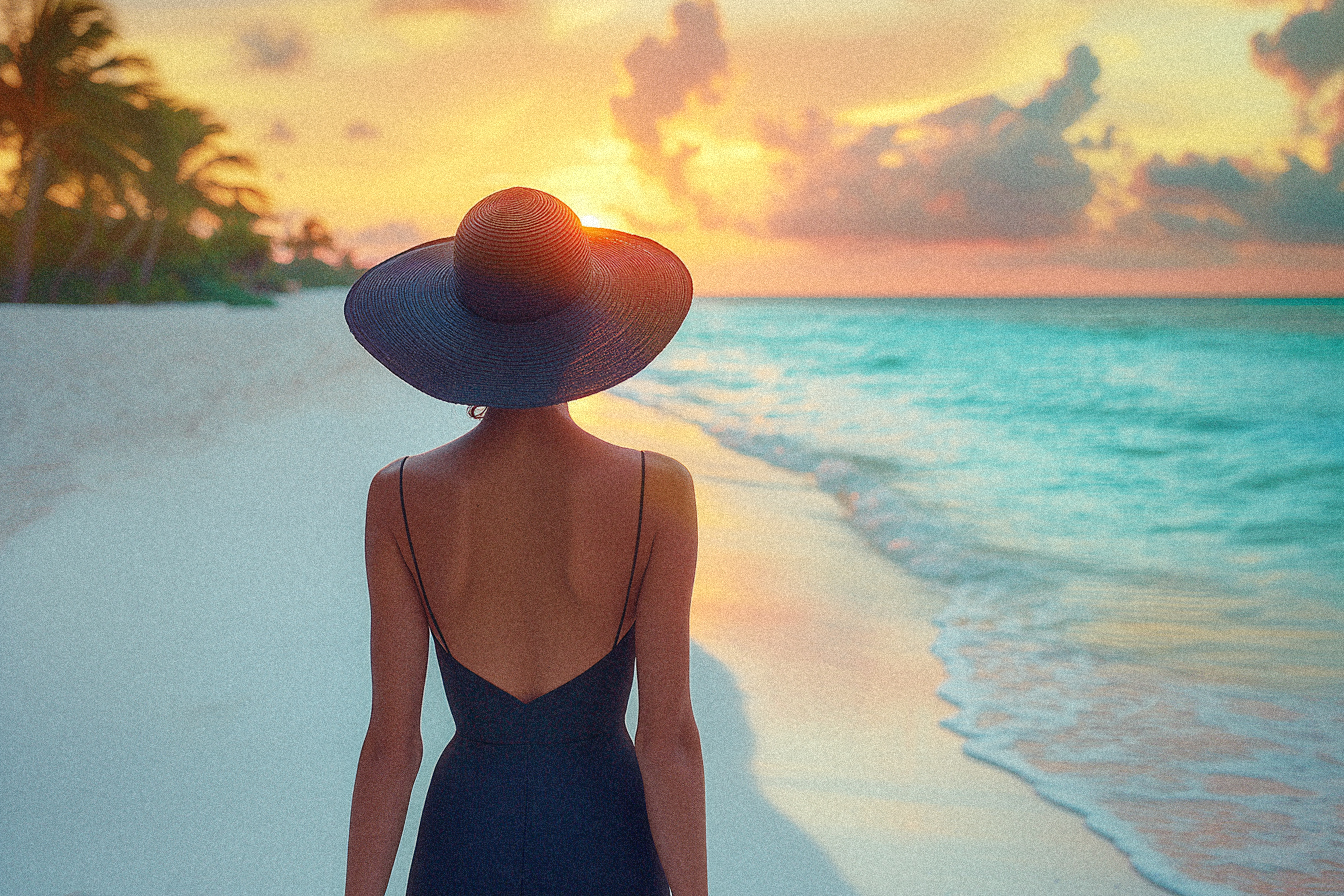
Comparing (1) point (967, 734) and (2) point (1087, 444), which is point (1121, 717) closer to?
(1) point (967, 734)

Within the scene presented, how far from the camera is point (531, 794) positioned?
117 cm

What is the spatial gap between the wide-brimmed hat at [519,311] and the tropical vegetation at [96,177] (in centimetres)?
2514

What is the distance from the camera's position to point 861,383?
61.8 ft

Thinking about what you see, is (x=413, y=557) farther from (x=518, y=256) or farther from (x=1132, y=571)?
(x=1132, y=571)

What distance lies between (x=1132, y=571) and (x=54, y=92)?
81.0ft

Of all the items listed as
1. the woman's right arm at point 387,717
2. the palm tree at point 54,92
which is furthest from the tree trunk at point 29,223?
the woman's right arm at point 387,717

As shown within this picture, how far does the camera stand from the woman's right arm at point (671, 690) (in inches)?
43.3

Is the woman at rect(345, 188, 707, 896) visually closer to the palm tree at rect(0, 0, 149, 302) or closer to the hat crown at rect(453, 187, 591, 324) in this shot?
the hat crown at rect(453, 187, 591, 324)

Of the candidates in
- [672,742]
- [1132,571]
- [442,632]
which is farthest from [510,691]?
[1132,571]

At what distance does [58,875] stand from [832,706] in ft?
8.50

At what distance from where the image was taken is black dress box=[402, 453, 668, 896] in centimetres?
116

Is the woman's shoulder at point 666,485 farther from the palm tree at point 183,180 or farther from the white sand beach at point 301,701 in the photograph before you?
the palm tree at point 183,180

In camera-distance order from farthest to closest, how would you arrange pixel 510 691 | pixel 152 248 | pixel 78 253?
pixel 152 248 < pixel 78 253 < pixel 510 691

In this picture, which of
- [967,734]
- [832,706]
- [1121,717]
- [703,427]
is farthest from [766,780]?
[703,427]
